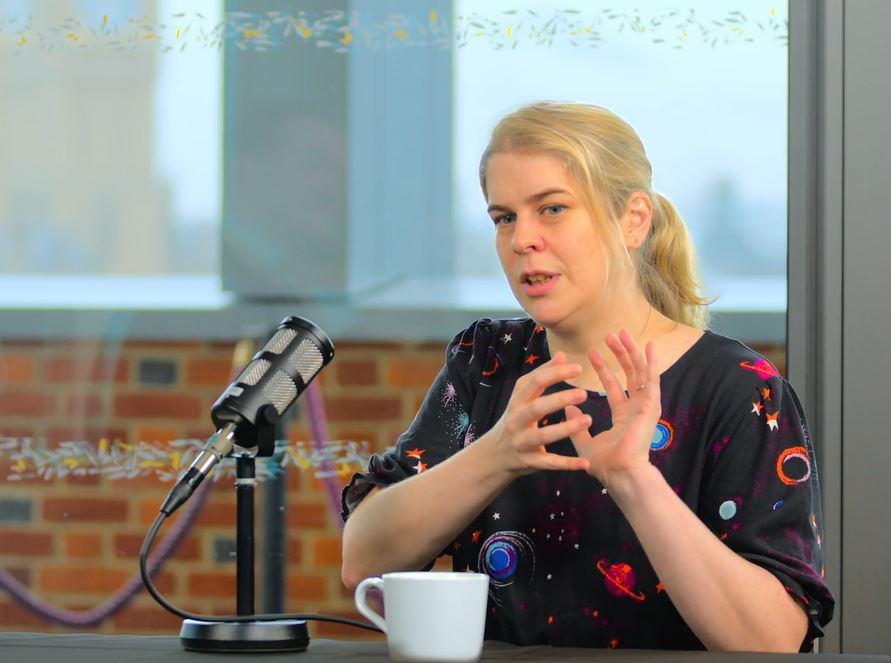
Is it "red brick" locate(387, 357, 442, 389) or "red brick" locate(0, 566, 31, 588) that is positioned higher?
"red brick" locate(387, 357, 442, 389)

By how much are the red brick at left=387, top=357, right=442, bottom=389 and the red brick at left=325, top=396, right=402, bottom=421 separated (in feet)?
0.12

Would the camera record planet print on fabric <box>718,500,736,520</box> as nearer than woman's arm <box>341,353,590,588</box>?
No

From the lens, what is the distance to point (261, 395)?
1372 millimetres

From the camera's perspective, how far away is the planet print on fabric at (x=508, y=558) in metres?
1.60

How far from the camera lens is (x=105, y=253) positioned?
2346mm

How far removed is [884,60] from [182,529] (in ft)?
4.76

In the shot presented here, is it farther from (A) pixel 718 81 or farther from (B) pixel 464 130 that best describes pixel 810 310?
(B) pixel 464 130

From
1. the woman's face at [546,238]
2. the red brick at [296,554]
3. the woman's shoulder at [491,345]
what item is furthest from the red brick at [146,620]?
the woman's face at [546,238]

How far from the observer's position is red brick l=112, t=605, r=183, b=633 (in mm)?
2311

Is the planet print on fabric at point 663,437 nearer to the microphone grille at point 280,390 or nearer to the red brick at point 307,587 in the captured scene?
the microphone grille at point 280,390

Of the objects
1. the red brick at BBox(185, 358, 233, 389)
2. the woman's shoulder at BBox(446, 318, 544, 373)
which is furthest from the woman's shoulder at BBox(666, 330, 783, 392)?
the red brick at BBox(185, 358, 233, 389)

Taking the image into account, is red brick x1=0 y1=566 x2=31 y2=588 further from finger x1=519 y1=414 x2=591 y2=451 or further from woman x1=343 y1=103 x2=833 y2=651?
finger x1=519 y1=414 x2=591 y2=451

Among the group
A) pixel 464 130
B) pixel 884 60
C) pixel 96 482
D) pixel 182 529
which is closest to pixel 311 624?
pixel 182 529

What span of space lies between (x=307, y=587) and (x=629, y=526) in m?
0.88
